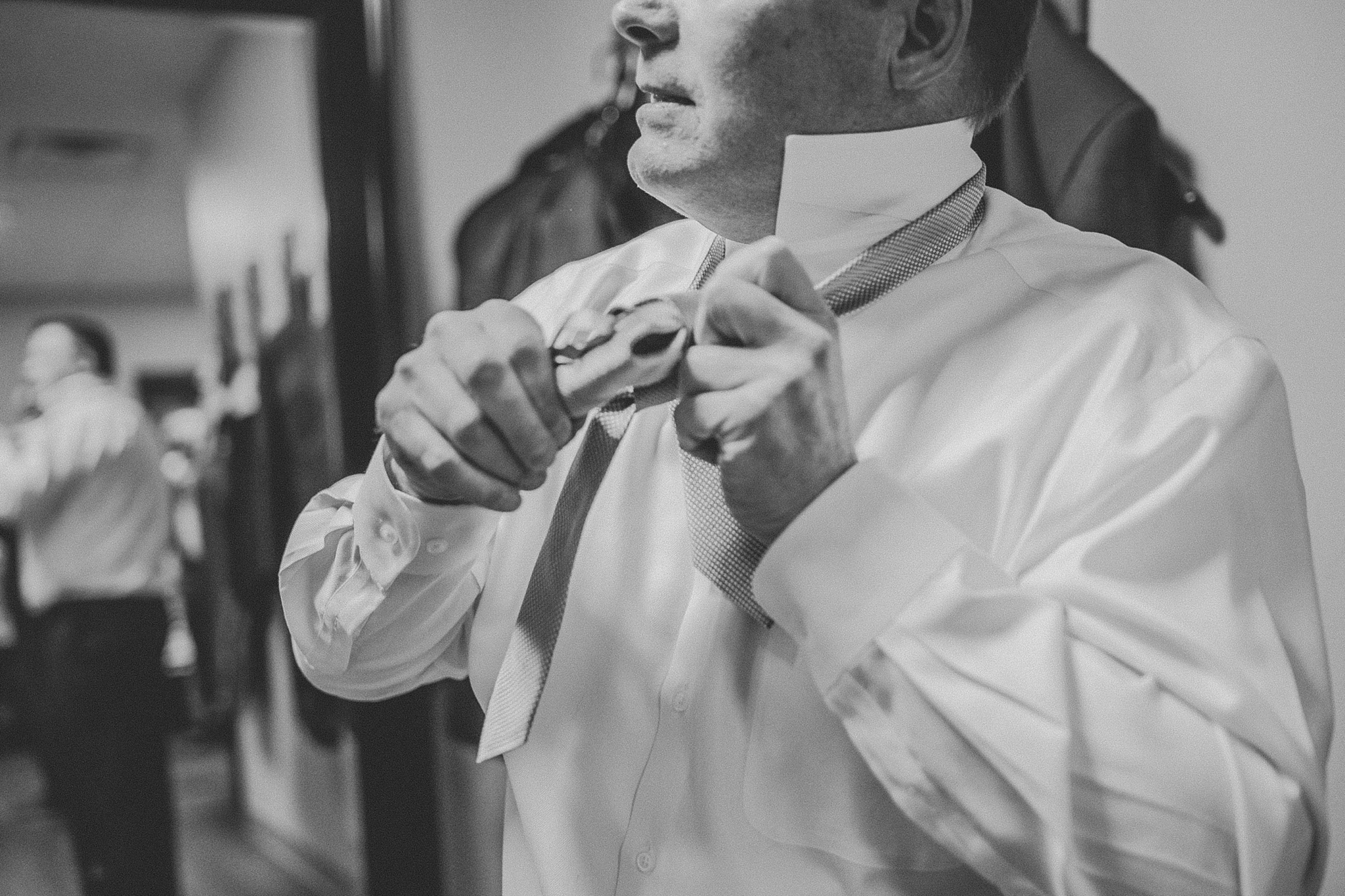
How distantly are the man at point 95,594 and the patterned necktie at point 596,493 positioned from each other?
69.3 inches

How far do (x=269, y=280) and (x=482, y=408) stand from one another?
1.86 metres

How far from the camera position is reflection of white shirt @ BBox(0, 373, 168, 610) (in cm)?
211

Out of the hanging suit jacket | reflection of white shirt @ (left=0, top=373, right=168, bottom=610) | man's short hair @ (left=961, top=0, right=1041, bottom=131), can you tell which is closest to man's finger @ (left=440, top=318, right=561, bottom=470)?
man's short hair @ (left=961, top=0, right=1041, bottom=131)

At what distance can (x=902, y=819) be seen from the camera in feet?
1.94

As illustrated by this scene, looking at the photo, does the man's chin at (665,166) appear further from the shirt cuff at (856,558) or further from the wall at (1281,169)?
the wall at (1281,169)

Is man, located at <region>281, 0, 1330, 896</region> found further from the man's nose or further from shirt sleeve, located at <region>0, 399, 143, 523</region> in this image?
shirt sleeve, located at <region>0, 399, 143, 523</region>

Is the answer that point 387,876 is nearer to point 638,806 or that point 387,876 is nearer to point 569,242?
point 569,242

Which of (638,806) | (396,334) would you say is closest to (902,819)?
(638,806)

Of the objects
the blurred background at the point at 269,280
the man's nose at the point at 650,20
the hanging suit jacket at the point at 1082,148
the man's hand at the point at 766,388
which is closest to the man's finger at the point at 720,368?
the man's hand at the point at 766,388

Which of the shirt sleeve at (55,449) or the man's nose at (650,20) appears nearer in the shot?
the man's nose at (650,20)

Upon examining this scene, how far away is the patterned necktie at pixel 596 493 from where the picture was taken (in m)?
0.63

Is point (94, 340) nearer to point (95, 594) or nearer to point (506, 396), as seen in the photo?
point (95, 594)

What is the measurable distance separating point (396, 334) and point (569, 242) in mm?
622

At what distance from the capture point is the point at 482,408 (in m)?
0.51
